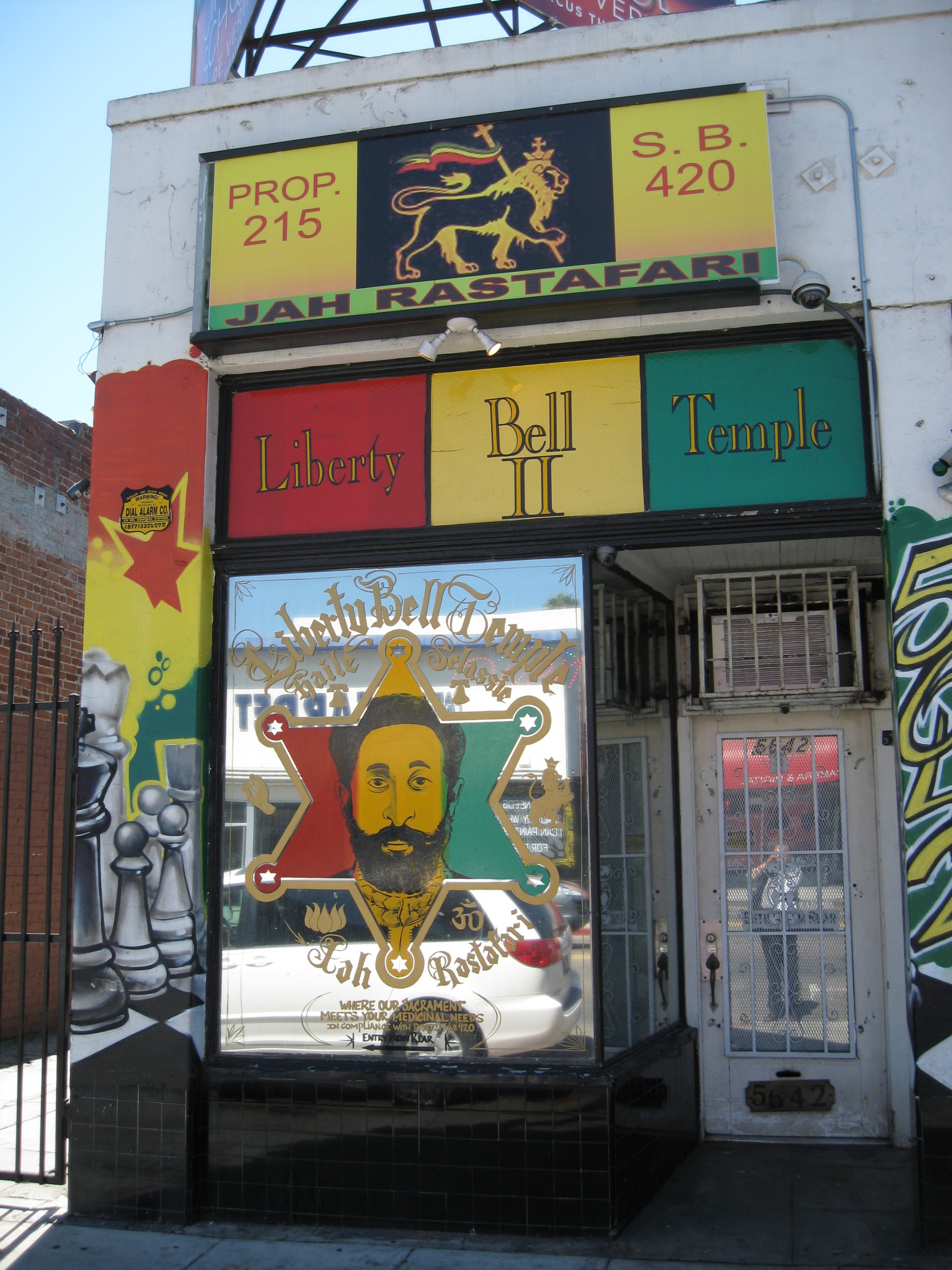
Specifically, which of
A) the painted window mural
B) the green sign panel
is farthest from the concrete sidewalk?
the green sign panel

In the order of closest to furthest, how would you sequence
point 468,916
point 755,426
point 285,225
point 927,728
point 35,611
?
point 927,728 → point 468,916 → point 755,426 → point 285,225 → point 35,611

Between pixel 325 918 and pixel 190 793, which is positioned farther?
pixel 190 793

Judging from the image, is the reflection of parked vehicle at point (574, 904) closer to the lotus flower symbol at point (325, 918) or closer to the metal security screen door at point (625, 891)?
the metal security screen door at point (625, 891)

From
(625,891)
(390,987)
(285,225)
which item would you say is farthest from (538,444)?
(390,987)

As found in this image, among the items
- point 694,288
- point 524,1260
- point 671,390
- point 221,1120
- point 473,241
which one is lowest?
point 524,1260

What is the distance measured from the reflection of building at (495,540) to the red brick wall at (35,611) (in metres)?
3.81

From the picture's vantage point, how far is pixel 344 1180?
17.3ft

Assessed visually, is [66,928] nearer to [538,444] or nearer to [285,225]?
[538,444]

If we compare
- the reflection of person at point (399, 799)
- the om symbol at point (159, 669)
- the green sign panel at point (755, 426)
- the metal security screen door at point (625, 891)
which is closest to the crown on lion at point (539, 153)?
the green sign panel at point (755, 426)

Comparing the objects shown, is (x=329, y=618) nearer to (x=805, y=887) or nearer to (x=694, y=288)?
(x=694, y=288)

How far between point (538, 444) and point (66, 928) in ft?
11.7

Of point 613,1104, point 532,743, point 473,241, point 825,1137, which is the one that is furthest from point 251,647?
point 825,1137

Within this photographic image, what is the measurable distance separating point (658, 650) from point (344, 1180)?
3.50 meters

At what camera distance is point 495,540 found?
5.62 meters
